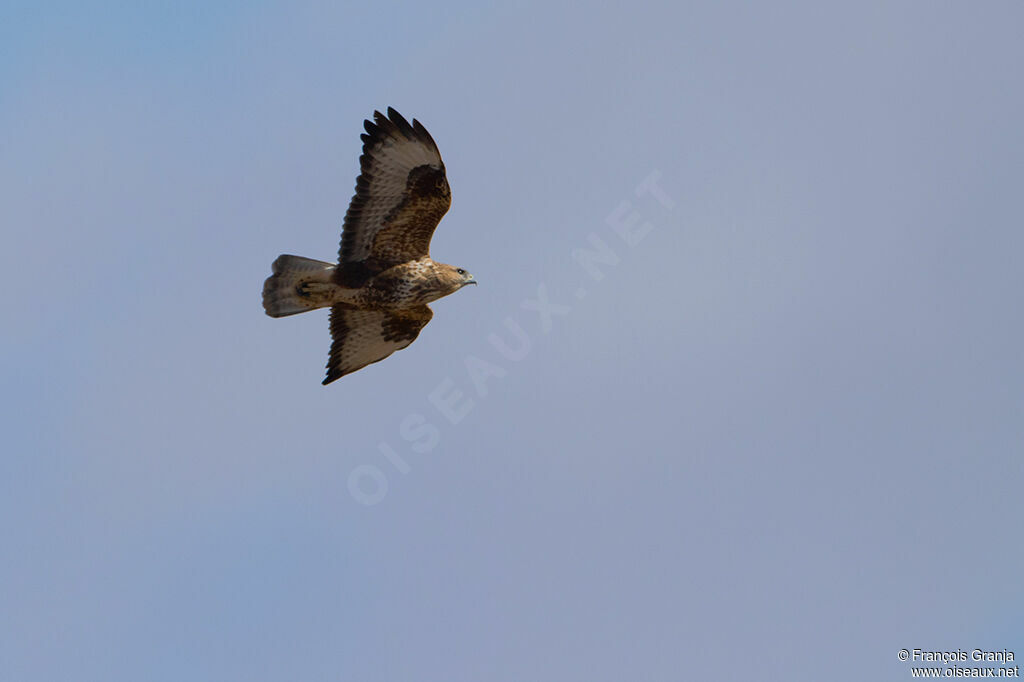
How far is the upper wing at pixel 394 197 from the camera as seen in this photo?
1853 centimetres

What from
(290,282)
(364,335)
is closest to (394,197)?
(290,282)

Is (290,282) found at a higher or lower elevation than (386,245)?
lower

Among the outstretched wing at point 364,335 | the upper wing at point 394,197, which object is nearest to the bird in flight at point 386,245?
the upper wing at point 394,197

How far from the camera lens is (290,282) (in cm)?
1917

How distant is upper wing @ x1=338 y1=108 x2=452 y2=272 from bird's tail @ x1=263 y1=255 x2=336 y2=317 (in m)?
0.33

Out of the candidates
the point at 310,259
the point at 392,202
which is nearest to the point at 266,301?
the point at 310,259

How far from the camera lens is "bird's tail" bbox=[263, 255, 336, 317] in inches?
752

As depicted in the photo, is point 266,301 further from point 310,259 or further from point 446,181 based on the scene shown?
point 446,181

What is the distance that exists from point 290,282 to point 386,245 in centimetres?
118

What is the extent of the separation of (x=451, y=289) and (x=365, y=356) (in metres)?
1.70

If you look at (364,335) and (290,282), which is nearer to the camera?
(290,282)

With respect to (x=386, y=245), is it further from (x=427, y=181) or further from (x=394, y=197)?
(x=427, y=181)

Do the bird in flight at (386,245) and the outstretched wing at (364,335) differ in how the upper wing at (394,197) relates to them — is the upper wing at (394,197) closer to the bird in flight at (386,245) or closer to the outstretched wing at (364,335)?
the bird in flight at (386,245)

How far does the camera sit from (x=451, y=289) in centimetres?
1923
